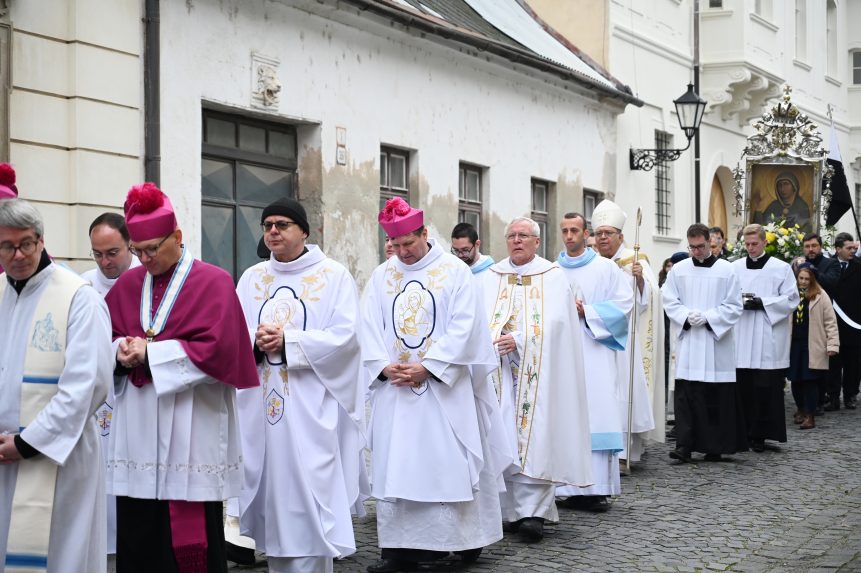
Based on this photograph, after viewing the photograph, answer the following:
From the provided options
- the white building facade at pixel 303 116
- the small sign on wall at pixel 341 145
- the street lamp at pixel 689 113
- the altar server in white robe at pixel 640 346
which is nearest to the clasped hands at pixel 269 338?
the white building facade at pixel 303 116

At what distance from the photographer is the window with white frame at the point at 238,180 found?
12273 mm

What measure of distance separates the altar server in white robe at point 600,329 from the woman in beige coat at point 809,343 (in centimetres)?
537

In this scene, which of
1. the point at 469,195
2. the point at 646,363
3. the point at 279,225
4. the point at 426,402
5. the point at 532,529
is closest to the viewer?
the point at 279,225

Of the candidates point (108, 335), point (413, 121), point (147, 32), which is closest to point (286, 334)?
point (108, 335)

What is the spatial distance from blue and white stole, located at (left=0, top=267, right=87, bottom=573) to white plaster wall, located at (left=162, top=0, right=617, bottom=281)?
6607 mm

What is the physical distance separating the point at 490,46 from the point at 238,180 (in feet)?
15.9

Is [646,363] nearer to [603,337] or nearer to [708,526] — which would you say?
[603,337]

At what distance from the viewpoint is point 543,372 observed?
8602 millimetres

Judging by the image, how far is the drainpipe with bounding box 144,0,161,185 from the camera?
11117 mm

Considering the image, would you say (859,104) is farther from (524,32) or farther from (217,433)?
(217,433)

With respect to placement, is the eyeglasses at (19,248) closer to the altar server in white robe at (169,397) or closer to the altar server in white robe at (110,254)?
the altar server in white robe at (169,397)

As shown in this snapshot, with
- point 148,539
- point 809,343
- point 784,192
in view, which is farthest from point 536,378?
point 784,192

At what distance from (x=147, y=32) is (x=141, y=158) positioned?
108 cm

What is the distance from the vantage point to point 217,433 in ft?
18.4
